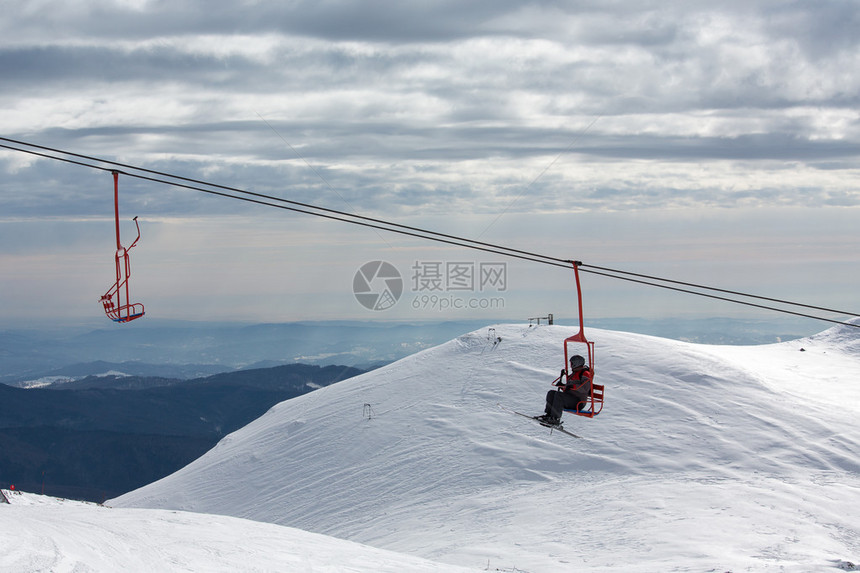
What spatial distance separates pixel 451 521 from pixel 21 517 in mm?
17213

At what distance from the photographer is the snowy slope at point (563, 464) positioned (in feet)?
88.7

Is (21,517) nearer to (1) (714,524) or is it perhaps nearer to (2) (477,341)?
(1) (714,524)

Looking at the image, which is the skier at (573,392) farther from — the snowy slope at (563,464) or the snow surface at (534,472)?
the snowy slope at (563,464)

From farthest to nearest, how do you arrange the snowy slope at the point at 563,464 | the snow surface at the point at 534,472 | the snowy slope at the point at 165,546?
1. the snowy slope at the point at 563,464
2. the snow surface at the point at 534,472
3. the snowy slope at the point at 165,546

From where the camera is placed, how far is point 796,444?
1455 inches

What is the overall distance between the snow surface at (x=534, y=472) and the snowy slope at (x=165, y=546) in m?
0.14

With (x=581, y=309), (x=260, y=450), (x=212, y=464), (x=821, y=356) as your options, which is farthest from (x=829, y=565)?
(x=821, y=356)

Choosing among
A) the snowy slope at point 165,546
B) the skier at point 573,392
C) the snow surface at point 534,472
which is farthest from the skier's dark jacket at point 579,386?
the snow surface at point 534,472

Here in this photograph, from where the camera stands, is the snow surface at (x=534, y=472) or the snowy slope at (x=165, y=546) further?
the snow surface at (x=534, y=472)

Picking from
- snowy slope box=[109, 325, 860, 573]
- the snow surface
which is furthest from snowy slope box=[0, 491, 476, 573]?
snowy slope box=[109, 325, 860, 573]

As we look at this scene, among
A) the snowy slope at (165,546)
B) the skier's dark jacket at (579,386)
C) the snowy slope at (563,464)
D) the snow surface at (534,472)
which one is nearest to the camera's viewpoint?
the snowy slope at (165,546)

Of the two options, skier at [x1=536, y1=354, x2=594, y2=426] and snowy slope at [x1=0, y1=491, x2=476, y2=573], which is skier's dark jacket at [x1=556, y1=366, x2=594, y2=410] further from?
snowy slope at [x1=0, y1=491, x2=476, y2=573]

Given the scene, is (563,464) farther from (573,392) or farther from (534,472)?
(573,392)

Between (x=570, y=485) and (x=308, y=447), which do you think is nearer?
(x=570, y=485)
